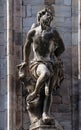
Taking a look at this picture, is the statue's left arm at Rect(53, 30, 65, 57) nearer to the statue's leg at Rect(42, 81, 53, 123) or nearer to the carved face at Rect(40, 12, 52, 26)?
the carved face at Rect(40, 12, 52, 26)

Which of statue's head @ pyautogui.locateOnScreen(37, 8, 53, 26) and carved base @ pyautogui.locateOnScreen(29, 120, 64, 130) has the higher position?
statue's head @ pyautogui.locateOnScreen(37, 8, 53, 26)

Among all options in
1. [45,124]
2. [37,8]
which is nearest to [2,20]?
[37,8]

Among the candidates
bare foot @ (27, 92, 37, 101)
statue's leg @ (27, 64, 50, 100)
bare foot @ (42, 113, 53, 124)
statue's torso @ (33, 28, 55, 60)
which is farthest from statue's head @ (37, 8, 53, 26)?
bare foot @ (42, 113, 53, 124)

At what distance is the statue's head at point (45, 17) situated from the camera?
80.0ft

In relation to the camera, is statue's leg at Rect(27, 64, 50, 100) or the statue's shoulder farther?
the statue's shoulder

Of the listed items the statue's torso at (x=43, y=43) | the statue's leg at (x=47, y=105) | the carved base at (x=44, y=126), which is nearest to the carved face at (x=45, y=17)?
the statue's torso at (x=43, y=43)

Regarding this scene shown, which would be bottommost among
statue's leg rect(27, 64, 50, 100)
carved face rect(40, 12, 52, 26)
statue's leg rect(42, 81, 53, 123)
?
statue's leg rect(42, 81, 53, 123)

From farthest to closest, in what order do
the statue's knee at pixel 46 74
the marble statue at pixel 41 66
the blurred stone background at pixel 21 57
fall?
the blurred stone background at pixel 21 57 < the marble statue at pixel 41 66 < the statue's knee at pixel 46 74

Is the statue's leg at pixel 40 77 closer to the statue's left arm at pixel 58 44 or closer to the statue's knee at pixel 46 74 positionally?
the statue's knee at pixel 46 74

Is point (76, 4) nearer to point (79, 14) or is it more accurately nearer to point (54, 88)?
point (79, 14)

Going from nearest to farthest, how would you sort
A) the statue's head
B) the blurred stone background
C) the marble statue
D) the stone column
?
the marble statue, the statue's head, the stone column, the blurred stone background

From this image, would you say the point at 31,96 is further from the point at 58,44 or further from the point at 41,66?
the point at 58,44

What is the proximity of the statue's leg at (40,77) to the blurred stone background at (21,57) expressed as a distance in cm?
59

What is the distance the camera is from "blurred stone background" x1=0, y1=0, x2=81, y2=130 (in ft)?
81.3
